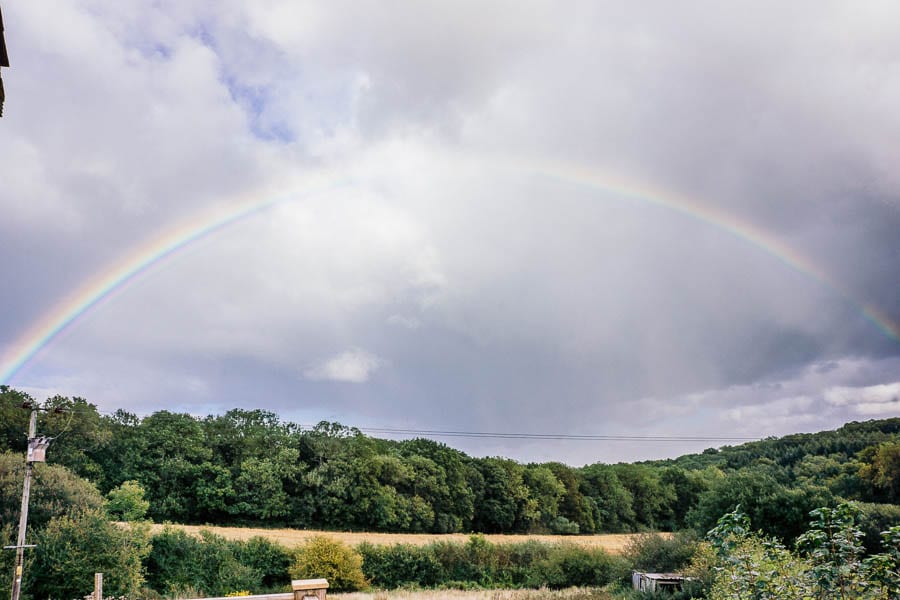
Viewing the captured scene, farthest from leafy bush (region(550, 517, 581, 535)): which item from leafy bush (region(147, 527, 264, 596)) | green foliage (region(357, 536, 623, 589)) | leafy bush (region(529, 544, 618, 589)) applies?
leafy bush (region(147, 527, 264, 596))

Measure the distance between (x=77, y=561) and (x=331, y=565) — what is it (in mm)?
8087

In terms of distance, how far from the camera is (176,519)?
1324 inches

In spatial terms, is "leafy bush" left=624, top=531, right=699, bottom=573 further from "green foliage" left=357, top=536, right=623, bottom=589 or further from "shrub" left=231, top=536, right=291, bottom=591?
"shrub" left=231, top=536, right=291, bottom=591

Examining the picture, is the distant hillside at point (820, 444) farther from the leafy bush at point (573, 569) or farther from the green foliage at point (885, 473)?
the leafy bush at point (573, 569)

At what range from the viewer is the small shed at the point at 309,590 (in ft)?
21.1

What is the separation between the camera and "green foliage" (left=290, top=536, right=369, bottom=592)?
72.3 ft

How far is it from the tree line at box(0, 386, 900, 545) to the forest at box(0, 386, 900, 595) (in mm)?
85

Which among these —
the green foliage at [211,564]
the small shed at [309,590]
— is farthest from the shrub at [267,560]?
the small shed at [309,590]

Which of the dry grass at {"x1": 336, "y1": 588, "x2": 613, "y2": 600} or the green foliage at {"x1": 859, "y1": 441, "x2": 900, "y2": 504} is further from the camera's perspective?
the green foliage at {"x1": 859, "y1": 441, "x2": 900, "y2": 504}

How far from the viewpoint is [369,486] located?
37188 millimetres

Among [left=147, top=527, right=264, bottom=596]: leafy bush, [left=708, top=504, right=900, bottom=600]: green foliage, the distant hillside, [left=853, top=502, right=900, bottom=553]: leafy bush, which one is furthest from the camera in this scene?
the distant hillside

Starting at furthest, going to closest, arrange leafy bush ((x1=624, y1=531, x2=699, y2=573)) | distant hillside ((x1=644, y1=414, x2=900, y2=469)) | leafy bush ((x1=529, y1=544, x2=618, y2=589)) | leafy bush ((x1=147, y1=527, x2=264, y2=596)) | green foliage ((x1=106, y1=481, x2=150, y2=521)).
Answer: distant hillside ((x1=644, y1=414, x2=900, y2=469)) → green foliage ((x1=106, y1=481, x2=150, y2=521)) → leafy bush ((x1=529, y1=544, x2=618, y2=589)) → leafy bush ((x1=147, y1=527, x2=264, y2=596)) → leafy bush ((x1=624, y1=531, x2=699, y2=573))

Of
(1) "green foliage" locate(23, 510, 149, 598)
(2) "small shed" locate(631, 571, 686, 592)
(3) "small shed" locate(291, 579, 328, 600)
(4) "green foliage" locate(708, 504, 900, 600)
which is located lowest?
(2) "small shed" locate(631, 571, 686, 592)

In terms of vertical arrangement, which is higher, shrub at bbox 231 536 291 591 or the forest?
the forest
